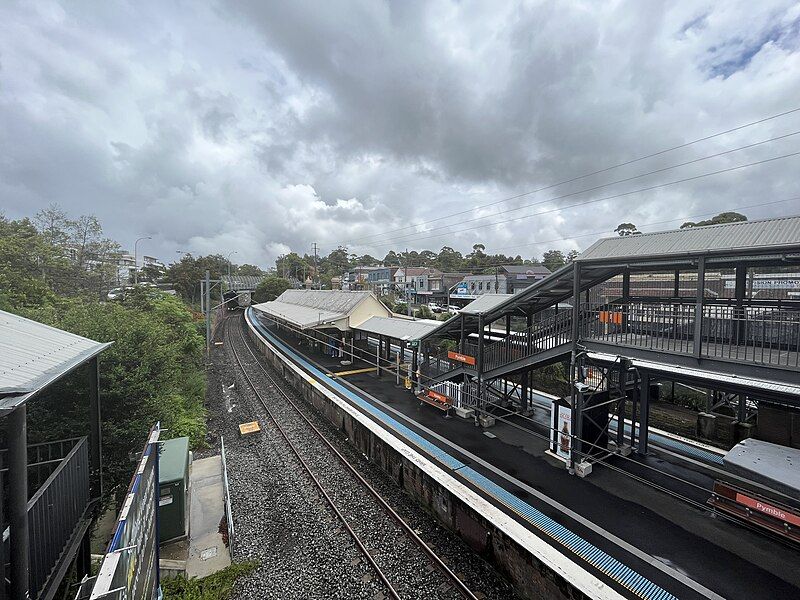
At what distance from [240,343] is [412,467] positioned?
26743mm

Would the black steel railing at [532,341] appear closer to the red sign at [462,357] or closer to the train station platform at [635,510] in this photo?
the red sign at [462,357]

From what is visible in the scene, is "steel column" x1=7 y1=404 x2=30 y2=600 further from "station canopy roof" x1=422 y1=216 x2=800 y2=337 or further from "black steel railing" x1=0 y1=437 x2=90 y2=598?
"station canopy roof" x1=422 y1=216 x2=800 y2=337

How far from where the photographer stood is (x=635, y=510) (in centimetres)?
782

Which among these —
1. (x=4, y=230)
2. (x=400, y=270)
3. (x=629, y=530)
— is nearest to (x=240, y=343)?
(x=4, y=230)

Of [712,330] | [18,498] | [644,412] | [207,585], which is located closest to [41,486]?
[18,498]

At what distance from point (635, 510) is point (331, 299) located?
21.7 m

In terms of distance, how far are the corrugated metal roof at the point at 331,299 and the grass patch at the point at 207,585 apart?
1540 cm

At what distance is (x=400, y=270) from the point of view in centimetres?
7369

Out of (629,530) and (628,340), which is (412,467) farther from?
(628,340)

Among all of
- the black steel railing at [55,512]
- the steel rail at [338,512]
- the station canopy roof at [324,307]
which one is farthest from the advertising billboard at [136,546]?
the station canopy roof at [324,307]

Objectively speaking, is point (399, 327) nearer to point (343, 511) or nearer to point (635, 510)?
point (343, 511)

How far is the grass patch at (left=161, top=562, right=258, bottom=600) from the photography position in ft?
21.5

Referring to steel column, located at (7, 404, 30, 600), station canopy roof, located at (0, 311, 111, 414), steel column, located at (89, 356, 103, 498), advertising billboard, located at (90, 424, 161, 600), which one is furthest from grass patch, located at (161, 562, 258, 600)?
station canopy roof, located at (0, 311, 111, 414)

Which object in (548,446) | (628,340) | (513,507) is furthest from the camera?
(548,446)
